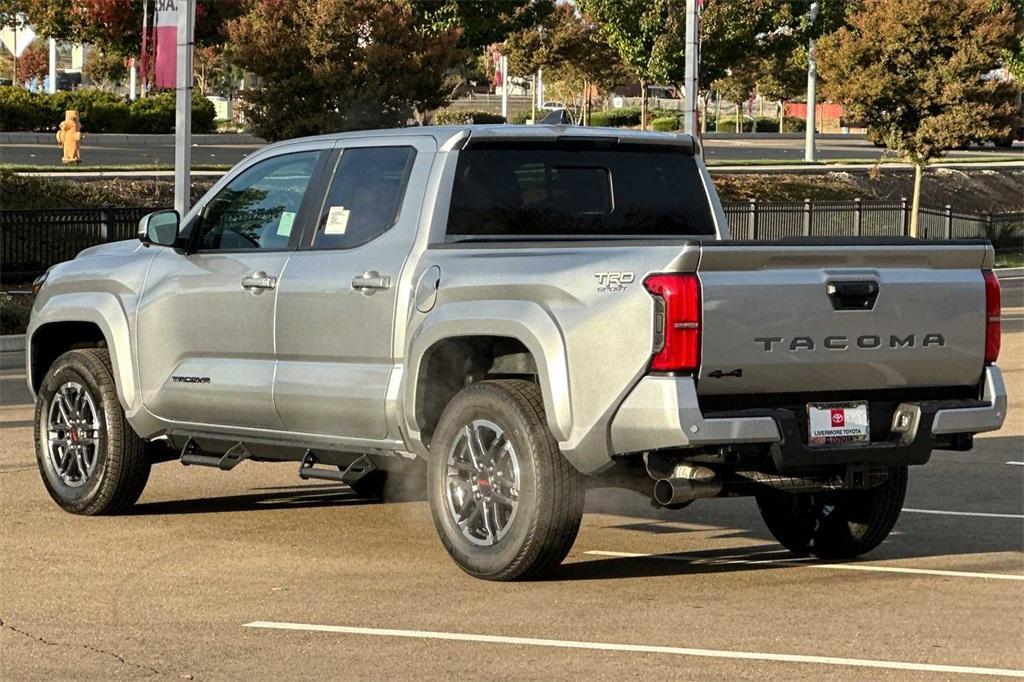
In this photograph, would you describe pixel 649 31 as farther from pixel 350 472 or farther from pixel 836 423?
pixel 836 423

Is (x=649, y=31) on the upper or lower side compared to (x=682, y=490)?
upper

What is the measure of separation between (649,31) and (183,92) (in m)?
24.9

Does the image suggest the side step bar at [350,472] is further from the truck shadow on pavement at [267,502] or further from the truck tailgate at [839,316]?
the truck tailgate at [839,316]

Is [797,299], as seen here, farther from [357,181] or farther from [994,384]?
[357,181]

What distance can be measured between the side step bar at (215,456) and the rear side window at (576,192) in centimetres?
177

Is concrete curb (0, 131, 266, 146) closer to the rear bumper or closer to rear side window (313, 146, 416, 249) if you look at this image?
rear side window (313, 146, 416, 249)

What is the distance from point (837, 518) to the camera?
9070 millimetres

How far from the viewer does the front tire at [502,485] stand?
313 inches

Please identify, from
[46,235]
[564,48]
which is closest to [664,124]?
[564,48]

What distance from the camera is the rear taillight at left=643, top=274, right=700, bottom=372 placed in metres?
7.46

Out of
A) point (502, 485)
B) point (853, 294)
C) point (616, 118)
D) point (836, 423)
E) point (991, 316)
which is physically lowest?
point (502, 485)

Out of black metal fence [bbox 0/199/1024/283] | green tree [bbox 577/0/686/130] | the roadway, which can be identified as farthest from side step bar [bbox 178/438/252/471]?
green tree [bbox 577/0/686/130]

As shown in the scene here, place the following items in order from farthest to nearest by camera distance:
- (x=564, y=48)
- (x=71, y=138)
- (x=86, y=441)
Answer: (x=564, y=48) → (x=71, y=138) → (x=86, y=441)

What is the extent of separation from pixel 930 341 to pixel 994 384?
468mm
